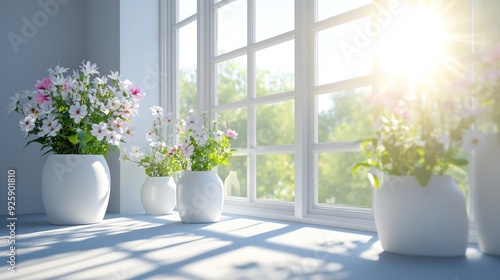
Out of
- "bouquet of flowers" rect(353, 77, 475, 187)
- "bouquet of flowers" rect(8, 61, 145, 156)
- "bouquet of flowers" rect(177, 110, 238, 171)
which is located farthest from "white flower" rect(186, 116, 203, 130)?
"bouquet of flowers" rect(353, 77, 475, 187)

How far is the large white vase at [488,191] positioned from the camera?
1.58m

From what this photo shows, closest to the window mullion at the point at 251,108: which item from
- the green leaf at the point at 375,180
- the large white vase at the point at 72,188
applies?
the large white vase at the point at 72,188

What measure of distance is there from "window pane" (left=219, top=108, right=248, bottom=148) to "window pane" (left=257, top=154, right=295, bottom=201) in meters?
0.21

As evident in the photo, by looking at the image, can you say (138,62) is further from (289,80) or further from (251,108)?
(289,80)

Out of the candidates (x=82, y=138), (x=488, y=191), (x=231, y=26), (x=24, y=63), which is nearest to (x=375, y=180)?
(x=488, y=191)

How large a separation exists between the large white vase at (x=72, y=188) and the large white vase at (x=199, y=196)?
1.52 feet

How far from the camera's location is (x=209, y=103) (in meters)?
3.39

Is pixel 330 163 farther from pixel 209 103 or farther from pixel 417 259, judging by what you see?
pixel 417 259

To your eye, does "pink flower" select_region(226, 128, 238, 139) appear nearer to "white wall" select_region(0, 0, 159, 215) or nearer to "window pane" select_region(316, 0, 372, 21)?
"window pane" select_region(316, 0, 372, 21)

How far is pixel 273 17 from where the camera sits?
2977 millimetres

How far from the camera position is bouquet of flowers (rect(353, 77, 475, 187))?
164cm

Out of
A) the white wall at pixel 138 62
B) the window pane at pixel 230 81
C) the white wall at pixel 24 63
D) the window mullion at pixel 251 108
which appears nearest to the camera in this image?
the window mullion at pixel 251 108

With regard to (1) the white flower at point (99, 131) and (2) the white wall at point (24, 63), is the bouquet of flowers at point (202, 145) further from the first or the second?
(2) the white wall at point (24, 63)

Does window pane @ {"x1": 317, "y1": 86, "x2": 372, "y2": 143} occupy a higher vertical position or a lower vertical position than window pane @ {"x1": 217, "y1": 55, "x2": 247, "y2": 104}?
lower
